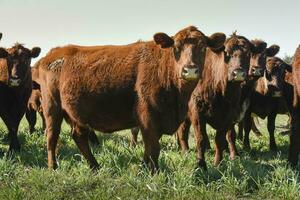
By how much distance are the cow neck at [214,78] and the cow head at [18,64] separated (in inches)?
165

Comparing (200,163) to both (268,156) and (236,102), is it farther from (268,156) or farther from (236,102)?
(268,156)

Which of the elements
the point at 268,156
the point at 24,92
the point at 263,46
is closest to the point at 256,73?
the point at 263,46

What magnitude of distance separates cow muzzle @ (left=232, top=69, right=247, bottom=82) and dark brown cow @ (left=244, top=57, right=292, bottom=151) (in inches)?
123

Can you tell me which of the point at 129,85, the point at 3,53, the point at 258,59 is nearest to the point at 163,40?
the point at 129,85

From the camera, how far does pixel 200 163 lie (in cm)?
780

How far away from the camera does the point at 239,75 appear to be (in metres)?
8.05

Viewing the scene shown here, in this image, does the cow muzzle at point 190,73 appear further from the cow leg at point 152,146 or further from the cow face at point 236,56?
the cow face at point 236,56

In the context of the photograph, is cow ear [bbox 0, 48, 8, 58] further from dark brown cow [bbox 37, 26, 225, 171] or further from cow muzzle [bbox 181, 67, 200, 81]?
cow muzzle [bbox 181, 67, 200, 81]

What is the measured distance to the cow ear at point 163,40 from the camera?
23.0 feet

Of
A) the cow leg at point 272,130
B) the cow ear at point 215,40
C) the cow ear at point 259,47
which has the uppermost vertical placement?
the cow ear at point 215,40

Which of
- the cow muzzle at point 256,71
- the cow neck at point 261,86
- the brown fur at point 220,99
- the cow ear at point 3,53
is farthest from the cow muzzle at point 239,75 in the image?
the cow ear at point 3,53

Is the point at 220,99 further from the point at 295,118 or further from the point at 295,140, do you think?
the point at 295,140

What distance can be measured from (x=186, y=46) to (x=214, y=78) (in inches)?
73.0

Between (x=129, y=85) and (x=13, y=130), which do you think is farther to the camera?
(x=13, y=130)
